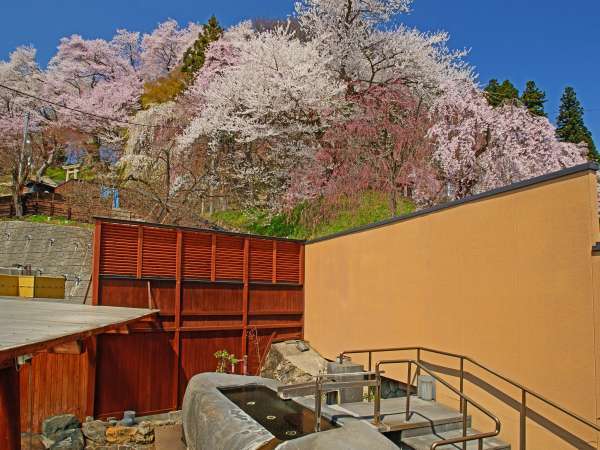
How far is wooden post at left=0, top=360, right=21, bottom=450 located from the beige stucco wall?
593 cm

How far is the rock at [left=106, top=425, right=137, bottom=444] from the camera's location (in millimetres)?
8828

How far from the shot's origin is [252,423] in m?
5.80

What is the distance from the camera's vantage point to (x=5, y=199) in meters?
29.0

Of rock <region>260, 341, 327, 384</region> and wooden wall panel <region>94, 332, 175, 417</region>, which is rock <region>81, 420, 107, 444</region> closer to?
wooden wall panel <region>94, 332, 175, 417</region>

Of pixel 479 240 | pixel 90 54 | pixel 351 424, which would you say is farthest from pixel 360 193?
pixel 90 54

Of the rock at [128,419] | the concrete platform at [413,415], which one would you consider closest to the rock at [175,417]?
the rock at [128,419]

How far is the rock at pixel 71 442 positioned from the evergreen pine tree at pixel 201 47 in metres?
21.0

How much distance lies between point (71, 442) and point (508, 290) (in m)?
8.05

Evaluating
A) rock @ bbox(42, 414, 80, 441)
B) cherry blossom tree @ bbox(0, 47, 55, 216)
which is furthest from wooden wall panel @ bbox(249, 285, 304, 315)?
cherry blossom tree @ bbox(0, 47, 55, 216)

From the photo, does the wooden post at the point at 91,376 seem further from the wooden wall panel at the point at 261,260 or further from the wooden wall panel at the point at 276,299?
the wooden wall panel at the point at 261,260

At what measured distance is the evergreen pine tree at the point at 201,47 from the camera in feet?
84.5

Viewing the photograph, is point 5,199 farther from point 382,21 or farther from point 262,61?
point 382,21

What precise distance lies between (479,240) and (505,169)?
7.93 m

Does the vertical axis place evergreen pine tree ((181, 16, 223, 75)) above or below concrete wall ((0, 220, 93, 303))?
above
